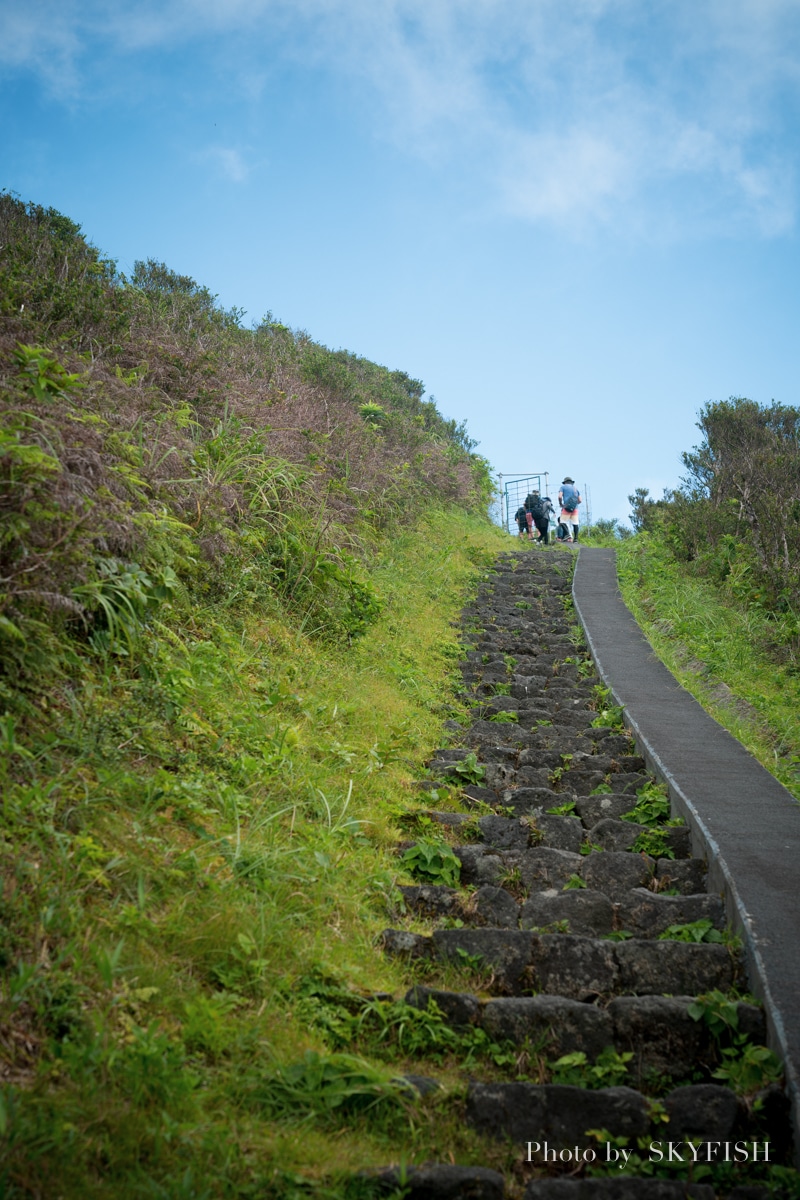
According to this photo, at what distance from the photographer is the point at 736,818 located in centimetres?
555

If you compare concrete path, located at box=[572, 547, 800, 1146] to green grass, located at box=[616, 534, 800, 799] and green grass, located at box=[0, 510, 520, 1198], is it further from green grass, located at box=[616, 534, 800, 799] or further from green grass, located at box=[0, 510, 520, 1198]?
green grass, located at box=[0, 510, 520, 1198]

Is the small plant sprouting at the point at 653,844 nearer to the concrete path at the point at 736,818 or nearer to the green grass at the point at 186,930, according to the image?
the concrete path at the point at 736,818

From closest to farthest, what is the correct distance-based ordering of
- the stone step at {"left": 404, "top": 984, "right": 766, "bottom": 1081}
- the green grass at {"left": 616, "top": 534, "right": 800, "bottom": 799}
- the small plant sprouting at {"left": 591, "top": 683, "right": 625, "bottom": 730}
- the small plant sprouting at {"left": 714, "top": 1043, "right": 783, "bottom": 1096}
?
the small plant sprouting at {"left": 714, "top": 1043, "right": 783, "bottom": 1096} < the stone step at {"left": 404, "top": 984, "right": 766, "bottom": 1081} < the green grass at {"left": 616, "top": 534, "right": 800, "bottom": 799} < the small plant sprouting at {"left": 591, "top": 683, "right": 625, "bottom": 730}

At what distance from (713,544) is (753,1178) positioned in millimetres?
14669

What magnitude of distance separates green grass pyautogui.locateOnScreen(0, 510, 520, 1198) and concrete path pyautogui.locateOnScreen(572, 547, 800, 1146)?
1.50 metres

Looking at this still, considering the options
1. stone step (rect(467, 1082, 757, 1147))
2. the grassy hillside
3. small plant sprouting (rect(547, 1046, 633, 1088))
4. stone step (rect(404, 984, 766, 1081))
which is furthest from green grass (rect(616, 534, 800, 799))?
stone step (rect(467, 1082, 757, 1147))

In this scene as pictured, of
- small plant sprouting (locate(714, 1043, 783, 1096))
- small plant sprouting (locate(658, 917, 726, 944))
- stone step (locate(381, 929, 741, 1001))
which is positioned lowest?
small plant sprouting (locate(714, 1043, 783, 1096))

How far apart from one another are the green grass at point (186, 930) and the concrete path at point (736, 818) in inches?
59.0

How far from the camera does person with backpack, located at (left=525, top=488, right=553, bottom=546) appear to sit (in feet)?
74.1

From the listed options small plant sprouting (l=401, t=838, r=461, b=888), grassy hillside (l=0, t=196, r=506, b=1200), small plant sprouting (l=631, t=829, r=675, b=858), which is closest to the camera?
grassy hillside (l=0, t=196, r=506, b=1200)

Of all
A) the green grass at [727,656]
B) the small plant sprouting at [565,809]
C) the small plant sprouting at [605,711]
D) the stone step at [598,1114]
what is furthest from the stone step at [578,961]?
the small plant sprouting at [605,711]

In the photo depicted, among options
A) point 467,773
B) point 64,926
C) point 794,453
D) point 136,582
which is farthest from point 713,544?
Answer: point 64,926

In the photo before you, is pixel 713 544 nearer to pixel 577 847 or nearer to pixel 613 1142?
pixel 577 847

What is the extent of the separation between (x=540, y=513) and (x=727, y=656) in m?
12.3
